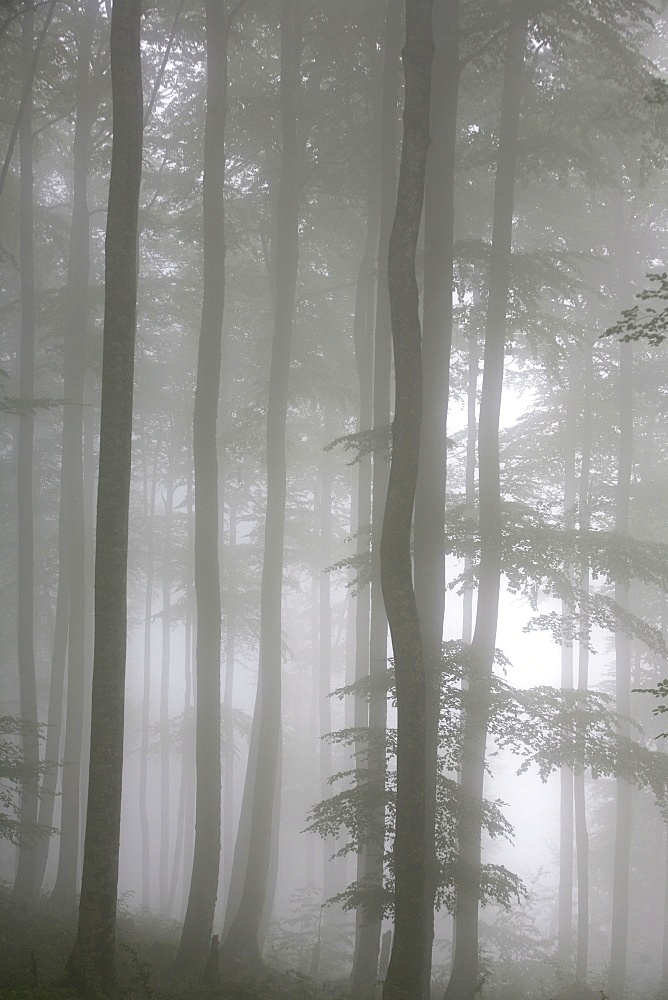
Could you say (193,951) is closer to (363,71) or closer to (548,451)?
(548,451)

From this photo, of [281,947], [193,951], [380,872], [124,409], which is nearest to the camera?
[124,409]

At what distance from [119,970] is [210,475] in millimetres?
6408

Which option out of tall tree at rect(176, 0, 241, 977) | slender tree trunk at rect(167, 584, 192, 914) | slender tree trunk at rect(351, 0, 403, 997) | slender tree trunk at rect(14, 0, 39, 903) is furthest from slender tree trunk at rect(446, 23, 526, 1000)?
slender tree trunk at rect(167, 584, 192, 914)

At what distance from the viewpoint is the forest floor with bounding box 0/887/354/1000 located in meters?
7.55

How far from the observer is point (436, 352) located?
31.6 feet

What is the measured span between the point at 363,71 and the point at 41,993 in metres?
13.6

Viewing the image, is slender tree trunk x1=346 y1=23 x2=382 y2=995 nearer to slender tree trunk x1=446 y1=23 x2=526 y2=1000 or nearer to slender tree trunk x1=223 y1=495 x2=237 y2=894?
slender tree trunk x1=446 y1=23 x2=526 y2=1000

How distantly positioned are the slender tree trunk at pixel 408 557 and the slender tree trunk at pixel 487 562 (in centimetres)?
140

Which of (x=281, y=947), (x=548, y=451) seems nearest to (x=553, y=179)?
(x=548, y=451)

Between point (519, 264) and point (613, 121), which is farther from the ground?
point (613, 121)

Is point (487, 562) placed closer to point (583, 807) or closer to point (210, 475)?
point (210, 475)

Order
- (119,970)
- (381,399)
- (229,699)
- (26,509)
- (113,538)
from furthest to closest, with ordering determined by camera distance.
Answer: (229,699) → (26,509) → (381,399) → (119,970) → (113,538)

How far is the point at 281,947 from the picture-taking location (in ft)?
52.6

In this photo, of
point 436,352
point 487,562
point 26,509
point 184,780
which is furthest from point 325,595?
point 436,352
